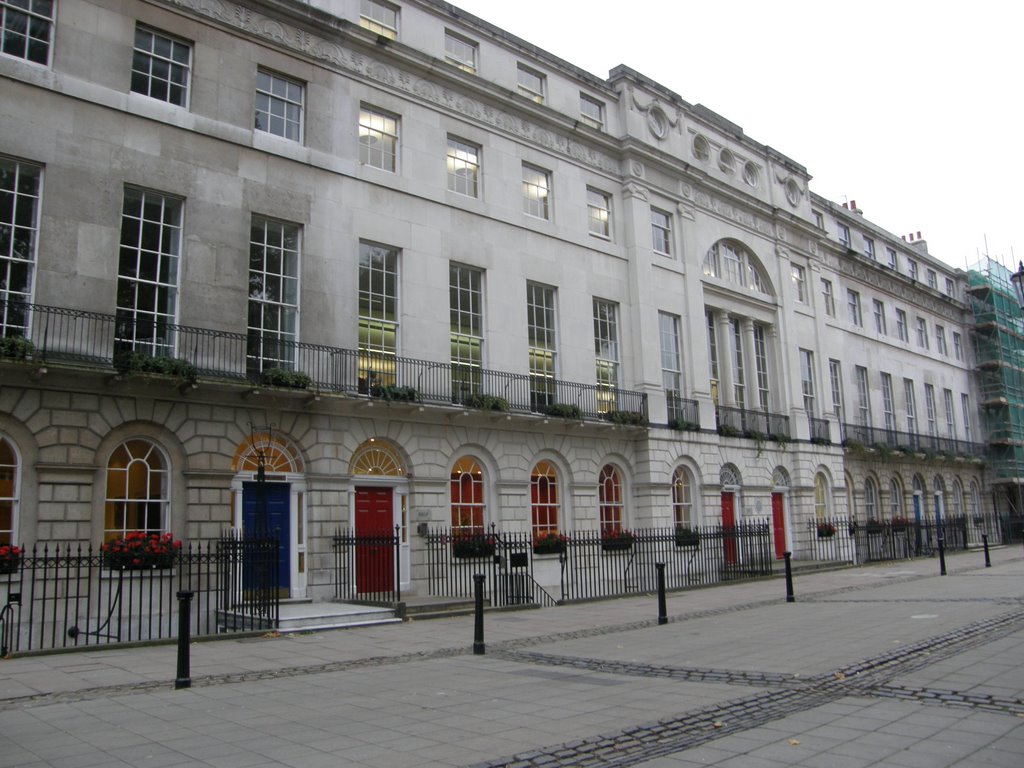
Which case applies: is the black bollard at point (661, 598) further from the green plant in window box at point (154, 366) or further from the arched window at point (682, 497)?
the arched window at point (682, 497)

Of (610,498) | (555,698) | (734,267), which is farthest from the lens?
(734,267)

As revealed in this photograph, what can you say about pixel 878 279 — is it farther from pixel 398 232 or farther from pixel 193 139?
pixel 193 139

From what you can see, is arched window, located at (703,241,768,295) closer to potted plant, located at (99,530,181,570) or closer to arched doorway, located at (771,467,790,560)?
arched doorway, located at (771,467,790,560)

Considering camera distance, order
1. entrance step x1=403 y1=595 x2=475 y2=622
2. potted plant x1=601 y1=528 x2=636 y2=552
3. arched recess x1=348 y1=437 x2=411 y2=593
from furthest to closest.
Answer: potted plant x1=601 y1=528 x2=636 y2=552 < arched recess x1=348 y1=437 x2=411 y2=593 < entrance step x1=403 y1=595 x2=475 y2=622

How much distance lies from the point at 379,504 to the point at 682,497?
11.4 metres

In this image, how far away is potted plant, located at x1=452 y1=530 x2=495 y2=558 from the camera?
1914 centimetres

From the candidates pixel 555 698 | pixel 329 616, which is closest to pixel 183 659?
pixel 555 698

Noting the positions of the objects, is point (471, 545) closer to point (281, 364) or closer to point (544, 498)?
point (544, 498)

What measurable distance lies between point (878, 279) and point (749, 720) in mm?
37820

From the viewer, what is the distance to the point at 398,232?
66.7 feet

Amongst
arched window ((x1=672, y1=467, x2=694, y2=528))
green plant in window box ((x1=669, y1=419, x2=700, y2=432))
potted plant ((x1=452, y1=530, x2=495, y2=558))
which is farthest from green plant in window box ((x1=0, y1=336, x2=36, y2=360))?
arched window ((x1=672, y1=467, x2=694, y2=528))

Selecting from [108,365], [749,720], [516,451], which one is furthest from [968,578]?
[108,365]

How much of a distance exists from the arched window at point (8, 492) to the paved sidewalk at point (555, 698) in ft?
11.1

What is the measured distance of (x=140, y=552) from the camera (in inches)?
562
